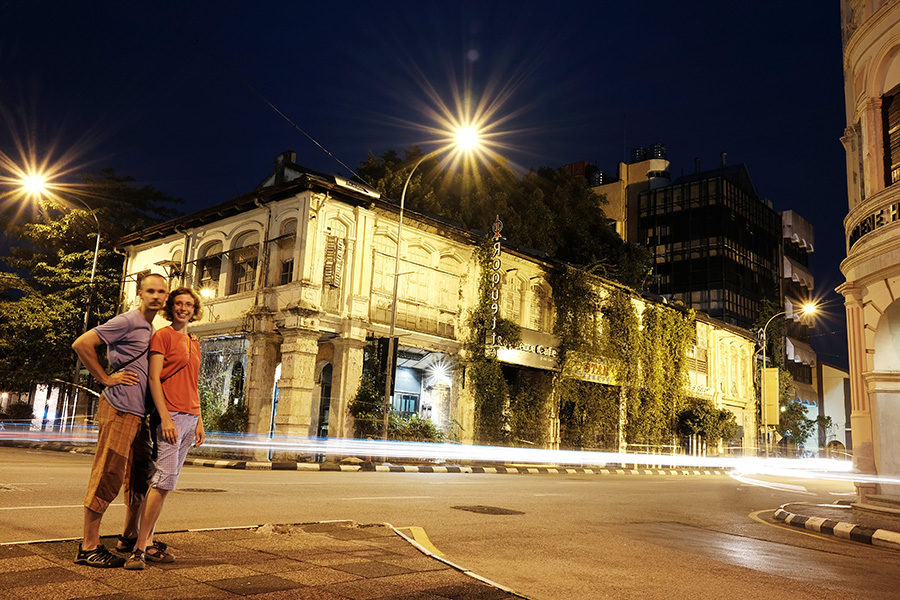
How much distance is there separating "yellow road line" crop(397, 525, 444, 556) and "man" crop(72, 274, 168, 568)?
2.64 meters

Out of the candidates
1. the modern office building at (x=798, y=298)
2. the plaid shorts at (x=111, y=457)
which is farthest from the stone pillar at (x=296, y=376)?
the modern office building at (x=798, y=298)

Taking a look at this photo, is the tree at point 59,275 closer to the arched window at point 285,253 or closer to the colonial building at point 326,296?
the colonial building at point 326,296

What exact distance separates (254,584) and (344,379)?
64.4 ft

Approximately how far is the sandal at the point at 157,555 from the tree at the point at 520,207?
29.9m

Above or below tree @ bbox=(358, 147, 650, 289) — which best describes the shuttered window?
below

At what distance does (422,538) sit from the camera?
7.21 metres

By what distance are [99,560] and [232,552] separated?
40.0 inches

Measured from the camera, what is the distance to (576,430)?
108 feet

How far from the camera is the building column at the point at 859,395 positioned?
44.9ft

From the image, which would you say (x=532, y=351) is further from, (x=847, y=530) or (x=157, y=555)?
(x=157, y=555)

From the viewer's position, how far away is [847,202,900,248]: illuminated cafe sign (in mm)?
12651

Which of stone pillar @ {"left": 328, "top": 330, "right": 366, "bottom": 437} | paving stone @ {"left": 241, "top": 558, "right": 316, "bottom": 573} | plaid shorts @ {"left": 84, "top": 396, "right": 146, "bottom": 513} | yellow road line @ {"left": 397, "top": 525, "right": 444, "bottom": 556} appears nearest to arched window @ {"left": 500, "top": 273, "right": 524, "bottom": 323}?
stone pillar @ {"left": 328, "top": 330, "right": 366, "bottom": 437}

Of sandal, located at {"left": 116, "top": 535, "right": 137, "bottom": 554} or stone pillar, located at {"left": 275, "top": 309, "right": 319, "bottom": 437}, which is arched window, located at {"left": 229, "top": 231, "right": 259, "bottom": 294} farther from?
sandal, located at {"left": 116, "top": 535, "right": 137, "bottom": 554}

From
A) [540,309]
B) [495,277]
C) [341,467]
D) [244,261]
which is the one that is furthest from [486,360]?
[244,261]
